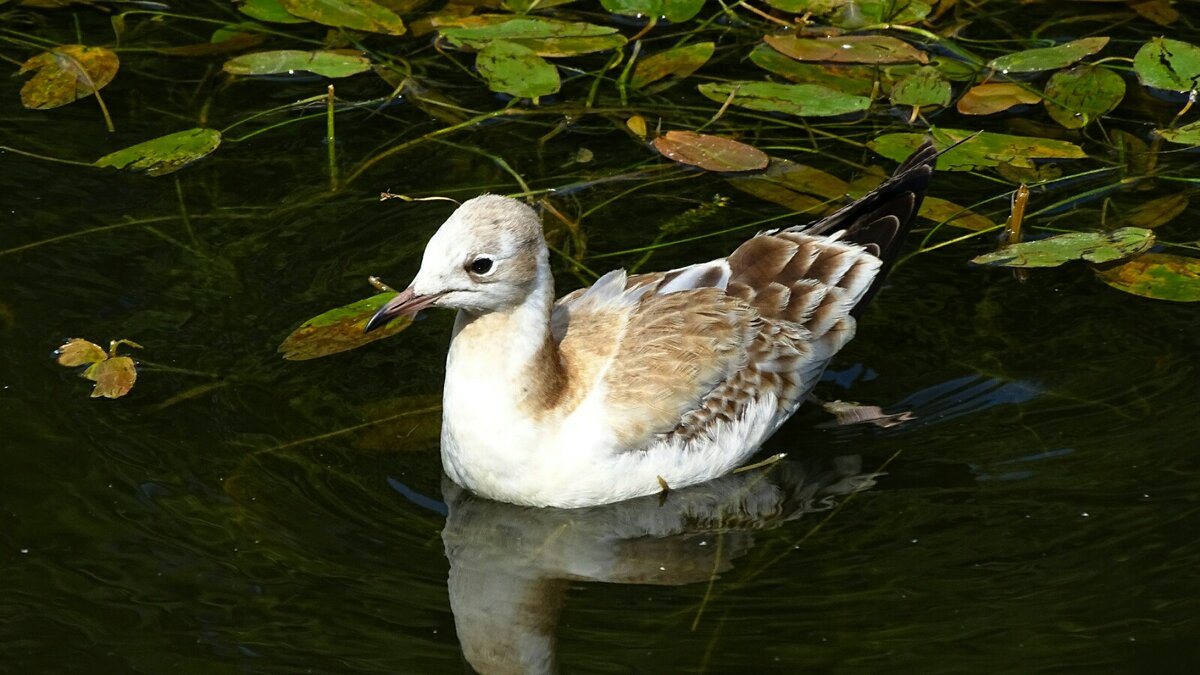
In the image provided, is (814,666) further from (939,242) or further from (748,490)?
(939,242)

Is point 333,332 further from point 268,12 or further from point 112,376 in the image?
point 268,12

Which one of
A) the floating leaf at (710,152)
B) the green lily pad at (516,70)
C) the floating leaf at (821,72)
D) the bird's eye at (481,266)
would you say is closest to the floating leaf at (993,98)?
the floating leaf at (821,72)

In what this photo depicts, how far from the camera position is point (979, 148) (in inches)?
375

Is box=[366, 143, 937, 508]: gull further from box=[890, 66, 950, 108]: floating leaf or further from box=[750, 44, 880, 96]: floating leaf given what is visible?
box=[750, 44, 880, 96]: floating leaf

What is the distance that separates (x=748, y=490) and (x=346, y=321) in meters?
2.10

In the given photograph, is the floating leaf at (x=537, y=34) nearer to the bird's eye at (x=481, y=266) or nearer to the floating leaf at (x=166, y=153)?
the floating leaf at (x=166, y=153)

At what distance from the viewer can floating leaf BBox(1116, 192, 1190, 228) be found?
9.20 m

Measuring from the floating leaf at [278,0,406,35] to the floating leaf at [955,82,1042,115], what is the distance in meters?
3.41

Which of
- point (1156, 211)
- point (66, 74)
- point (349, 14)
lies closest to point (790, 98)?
point (1156, 211)

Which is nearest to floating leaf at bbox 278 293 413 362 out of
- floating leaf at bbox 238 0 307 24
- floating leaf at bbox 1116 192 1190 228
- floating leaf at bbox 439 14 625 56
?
floating leaf at bbox 439 14 625 56

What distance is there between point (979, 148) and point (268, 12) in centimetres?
443

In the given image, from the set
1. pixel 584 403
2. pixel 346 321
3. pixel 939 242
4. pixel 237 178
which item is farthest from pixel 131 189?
pixel 939 242

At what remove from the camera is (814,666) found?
250 inches

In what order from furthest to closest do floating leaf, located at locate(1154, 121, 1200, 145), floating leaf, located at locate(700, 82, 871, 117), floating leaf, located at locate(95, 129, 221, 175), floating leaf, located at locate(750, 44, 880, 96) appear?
floating leaf, located at locate(750, 44, 880, 96) < floating leaf, located at locate(700, 82, 871, 117) < floating leaf, located at locate(1154, 121, 1200, 145) < floating leaf, located at locate(95, 129, 221, 175)
